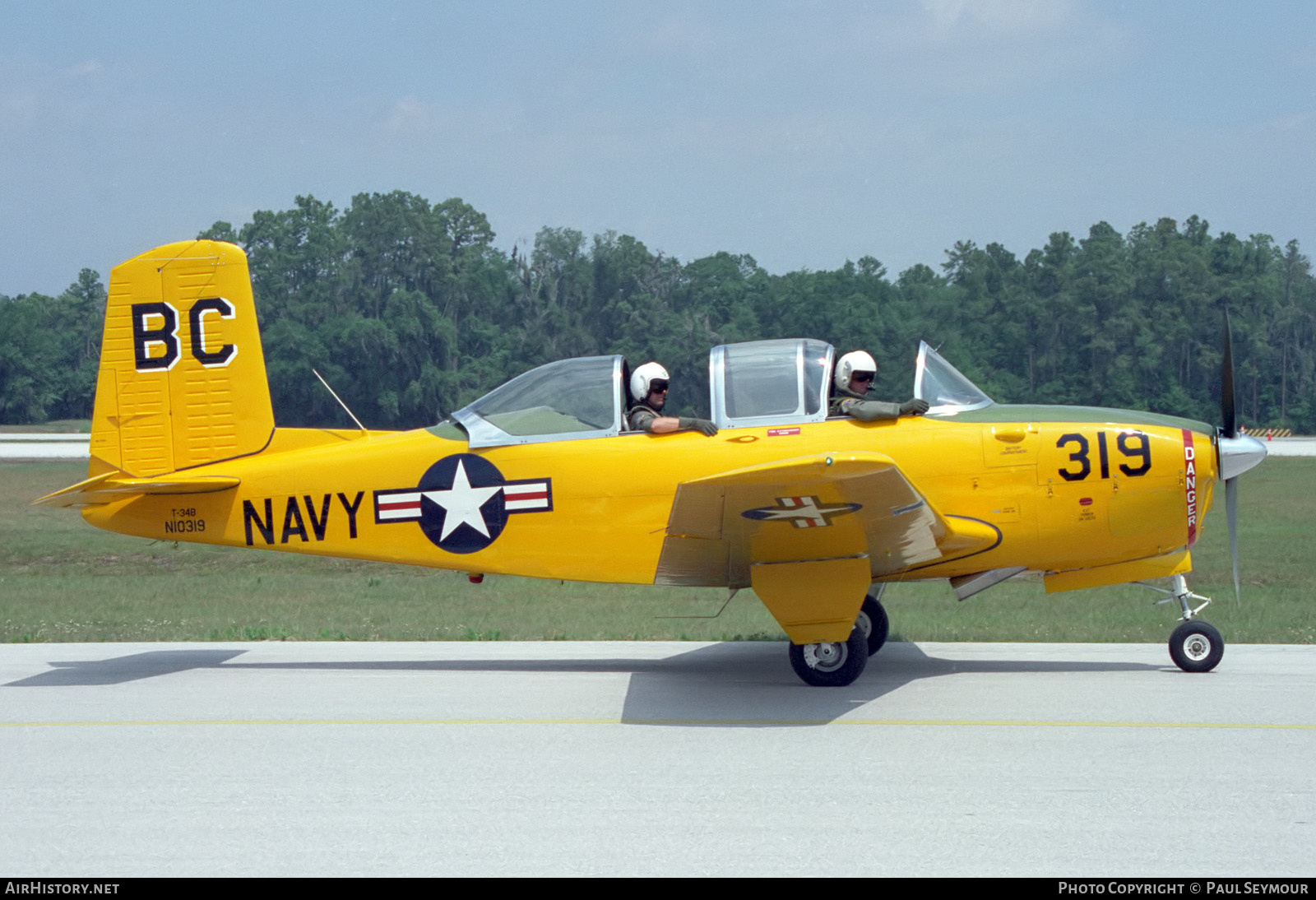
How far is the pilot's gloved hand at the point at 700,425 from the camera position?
812cm

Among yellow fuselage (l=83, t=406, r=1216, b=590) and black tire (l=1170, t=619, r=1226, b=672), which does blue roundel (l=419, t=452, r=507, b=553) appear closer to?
yellow fuselage (l=83, t=406, r=1216, b=590)

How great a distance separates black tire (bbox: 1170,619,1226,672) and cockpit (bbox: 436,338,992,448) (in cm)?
211

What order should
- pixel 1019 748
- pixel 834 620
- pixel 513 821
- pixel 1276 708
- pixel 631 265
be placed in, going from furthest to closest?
pixel 631 265 → pixel 834 620 → pixel 1276 708 → pixel 1019 748 → pixel 513 821

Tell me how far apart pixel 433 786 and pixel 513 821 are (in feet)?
2.43

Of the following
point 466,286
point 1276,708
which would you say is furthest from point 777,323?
point 1276,708

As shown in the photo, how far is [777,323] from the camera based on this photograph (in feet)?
180

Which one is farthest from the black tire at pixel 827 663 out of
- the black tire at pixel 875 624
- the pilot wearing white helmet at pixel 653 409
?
the pilot wearing white helmet at pixel 653 409

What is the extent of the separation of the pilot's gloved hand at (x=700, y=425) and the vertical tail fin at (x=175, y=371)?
3318 mm

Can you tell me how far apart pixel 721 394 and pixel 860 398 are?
99cm

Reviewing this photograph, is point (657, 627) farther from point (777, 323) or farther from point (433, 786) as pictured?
point (777, 323)

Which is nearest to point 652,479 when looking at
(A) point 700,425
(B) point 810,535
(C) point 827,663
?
(A) point 700,425

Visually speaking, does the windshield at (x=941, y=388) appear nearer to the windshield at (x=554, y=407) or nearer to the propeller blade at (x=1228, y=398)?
the propeller blade at (x=1228, y=398)

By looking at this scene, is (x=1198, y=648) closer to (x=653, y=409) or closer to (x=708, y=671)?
(x=708, y=671)

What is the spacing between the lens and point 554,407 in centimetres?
855
